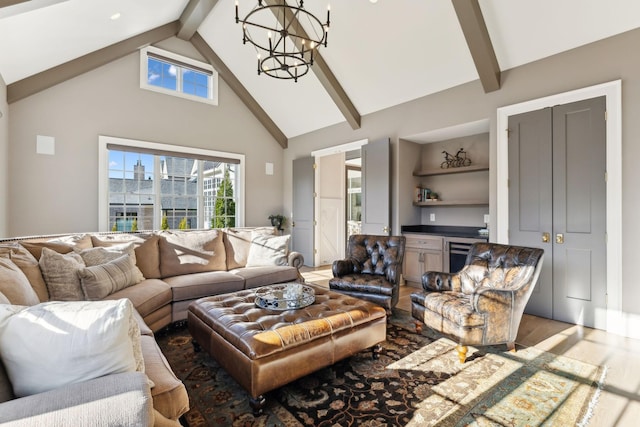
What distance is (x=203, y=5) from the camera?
4660mm

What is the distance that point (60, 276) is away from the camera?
239cm

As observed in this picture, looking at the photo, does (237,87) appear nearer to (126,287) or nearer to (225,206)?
(225,206)

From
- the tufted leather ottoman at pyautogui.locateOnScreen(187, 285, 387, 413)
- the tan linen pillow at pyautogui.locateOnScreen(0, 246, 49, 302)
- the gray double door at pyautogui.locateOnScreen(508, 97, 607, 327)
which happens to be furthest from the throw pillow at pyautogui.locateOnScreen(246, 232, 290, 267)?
the gray double door at pyautogui.locateOnScreen(508, 97, 607, 327)

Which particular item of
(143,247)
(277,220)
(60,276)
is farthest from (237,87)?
(60,276)

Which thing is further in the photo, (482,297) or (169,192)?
(169,192)

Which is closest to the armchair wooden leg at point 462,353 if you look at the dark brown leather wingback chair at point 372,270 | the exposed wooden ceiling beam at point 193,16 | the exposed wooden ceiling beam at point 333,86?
the dark brown leather wingback chair at point 372,270

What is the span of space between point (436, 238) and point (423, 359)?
2425 millimetres

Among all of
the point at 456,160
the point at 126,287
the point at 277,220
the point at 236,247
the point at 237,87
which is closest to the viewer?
the point at 126,287

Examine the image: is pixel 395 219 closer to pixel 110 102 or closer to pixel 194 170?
pixel 194 170

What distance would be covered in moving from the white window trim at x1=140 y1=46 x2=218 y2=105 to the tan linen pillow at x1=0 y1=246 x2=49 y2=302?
12.5 ft

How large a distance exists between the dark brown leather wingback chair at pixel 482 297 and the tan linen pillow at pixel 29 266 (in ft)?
9.89

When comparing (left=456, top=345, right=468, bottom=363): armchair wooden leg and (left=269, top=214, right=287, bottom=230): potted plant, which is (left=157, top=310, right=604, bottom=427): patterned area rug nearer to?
(left=456, top=345, right=468, bottom=363): armchair wooden leg

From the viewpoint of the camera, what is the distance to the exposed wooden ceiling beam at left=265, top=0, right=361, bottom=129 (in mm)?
4620

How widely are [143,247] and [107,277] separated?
0.89 m
